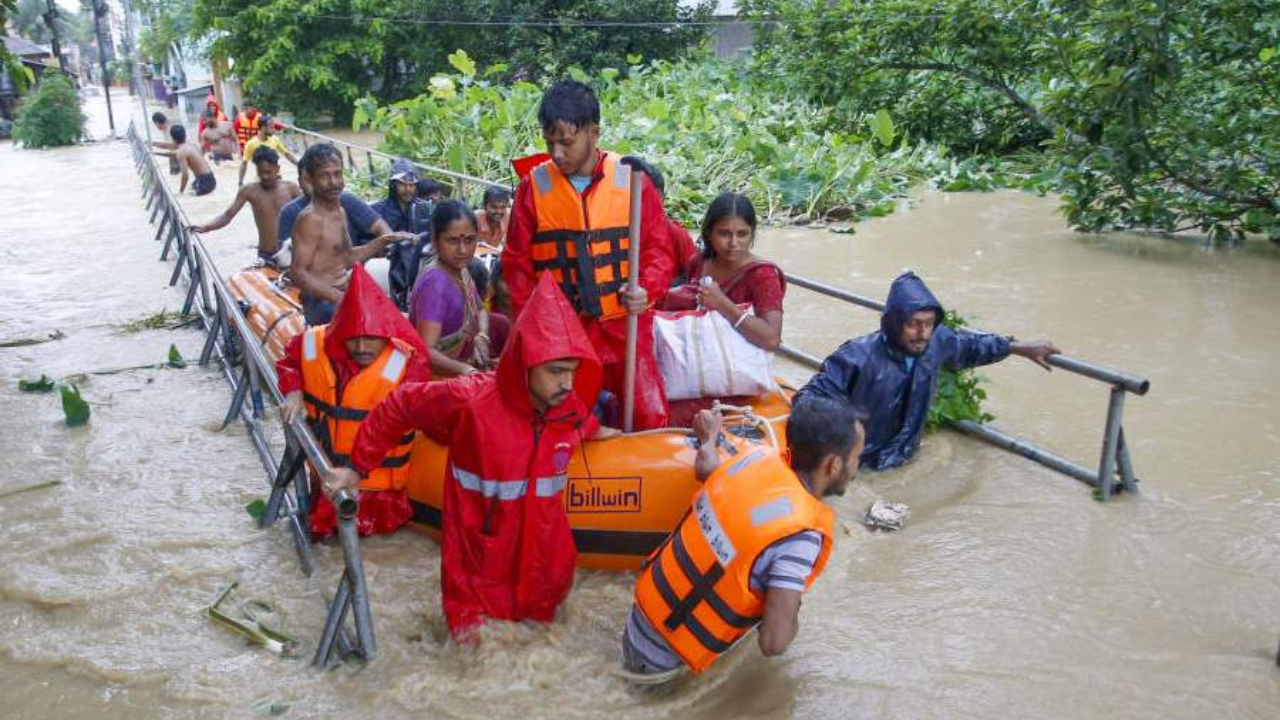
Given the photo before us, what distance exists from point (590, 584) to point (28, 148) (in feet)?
99.7

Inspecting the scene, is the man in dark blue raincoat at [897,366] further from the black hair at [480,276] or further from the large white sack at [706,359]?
the black hair at [480,276]

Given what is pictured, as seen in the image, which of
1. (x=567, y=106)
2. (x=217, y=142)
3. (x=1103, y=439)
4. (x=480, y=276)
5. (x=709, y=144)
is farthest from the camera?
(x=217, y=142)

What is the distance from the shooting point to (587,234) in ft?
12.8

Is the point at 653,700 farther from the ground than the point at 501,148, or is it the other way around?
the point at 501,148

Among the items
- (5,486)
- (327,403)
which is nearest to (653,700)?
(327,403)

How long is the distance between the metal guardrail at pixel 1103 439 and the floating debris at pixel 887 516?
850 mm

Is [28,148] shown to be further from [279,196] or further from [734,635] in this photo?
[734,635]

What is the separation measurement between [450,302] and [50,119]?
94.9 ft

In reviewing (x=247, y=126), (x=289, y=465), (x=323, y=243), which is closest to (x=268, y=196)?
(x=323, y=243)

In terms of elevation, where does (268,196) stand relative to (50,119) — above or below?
above

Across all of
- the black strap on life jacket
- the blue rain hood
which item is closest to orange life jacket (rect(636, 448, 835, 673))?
the black strap on life jacket

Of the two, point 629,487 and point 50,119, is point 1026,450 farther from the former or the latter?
point 50,119

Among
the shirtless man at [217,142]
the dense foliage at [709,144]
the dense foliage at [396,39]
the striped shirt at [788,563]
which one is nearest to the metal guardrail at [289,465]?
the striped shirt at [788,563]

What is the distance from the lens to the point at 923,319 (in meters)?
4.32
